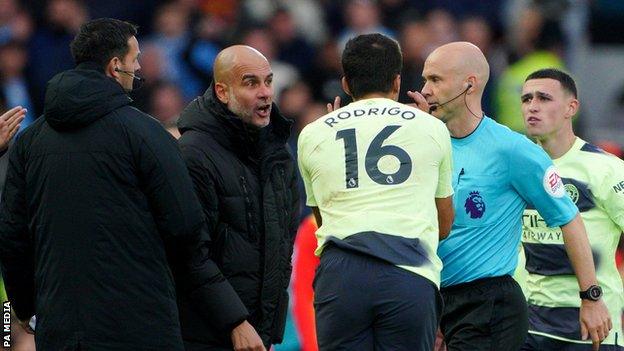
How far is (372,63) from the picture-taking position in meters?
6.11

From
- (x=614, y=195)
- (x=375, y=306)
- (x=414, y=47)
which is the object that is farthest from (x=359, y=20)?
(x=375, y=306)

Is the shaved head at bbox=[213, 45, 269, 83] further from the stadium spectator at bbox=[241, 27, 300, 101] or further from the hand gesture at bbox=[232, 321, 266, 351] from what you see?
the stadium spectator at bbox=[241, 27, 300, 101]

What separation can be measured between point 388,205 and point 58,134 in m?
1.46

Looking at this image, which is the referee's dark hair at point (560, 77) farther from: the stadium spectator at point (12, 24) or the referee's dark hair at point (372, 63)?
the stadium spectator at point (12, 24)

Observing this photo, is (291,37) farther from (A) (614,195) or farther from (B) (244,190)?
(B) (244,190)

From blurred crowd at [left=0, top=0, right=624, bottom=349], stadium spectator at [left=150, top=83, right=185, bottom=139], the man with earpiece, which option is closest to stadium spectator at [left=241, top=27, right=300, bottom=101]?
blurred crowd at [left=0, top=0, right=624, bottom=349]

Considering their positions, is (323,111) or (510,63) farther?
(510,63)

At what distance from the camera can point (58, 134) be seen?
586 centimetres

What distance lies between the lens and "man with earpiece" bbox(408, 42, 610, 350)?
6.73 metres

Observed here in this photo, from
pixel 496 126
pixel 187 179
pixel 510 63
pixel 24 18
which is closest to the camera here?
pixel 187 179

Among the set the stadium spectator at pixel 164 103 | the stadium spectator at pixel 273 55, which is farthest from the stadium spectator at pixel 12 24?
the stadium spectator at pixel 273 55

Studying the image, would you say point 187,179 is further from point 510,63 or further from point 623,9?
point 623,9

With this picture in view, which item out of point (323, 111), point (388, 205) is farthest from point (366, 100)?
point (323, 111)

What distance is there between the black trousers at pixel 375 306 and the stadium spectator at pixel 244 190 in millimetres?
Result: 435
